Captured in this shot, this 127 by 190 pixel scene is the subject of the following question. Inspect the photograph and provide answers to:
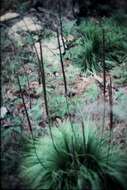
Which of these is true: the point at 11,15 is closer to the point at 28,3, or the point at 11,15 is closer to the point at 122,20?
the point at 28,3

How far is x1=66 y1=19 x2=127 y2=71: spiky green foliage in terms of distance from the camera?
4.32 m

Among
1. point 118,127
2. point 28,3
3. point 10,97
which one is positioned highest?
point 28,3

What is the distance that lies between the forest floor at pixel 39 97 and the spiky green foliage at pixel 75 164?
0.62ft

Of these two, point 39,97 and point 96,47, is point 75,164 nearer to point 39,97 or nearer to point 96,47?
point 39,97

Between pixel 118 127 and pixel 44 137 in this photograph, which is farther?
pixel 118 127

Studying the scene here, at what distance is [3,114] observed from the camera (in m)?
3.48

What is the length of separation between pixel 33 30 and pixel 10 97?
1561 millimetres

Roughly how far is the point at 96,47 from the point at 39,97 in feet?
3.78

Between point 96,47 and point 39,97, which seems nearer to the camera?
point 39,97

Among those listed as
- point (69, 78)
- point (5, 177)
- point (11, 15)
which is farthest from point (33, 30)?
point (5, 177)

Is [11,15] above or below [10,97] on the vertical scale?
above

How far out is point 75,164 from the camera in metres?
2.62

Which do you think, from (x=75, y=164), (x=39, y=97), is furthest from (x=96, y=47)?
(x=75, y=164)

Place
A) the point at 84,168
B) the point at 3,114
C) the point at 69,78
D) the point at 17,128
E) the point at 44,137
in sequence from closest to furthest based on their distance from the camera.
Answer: the point at 84,168 → the point at 44,137 → the point at 17,128 → the point at 3,114 → the point at 69,78
